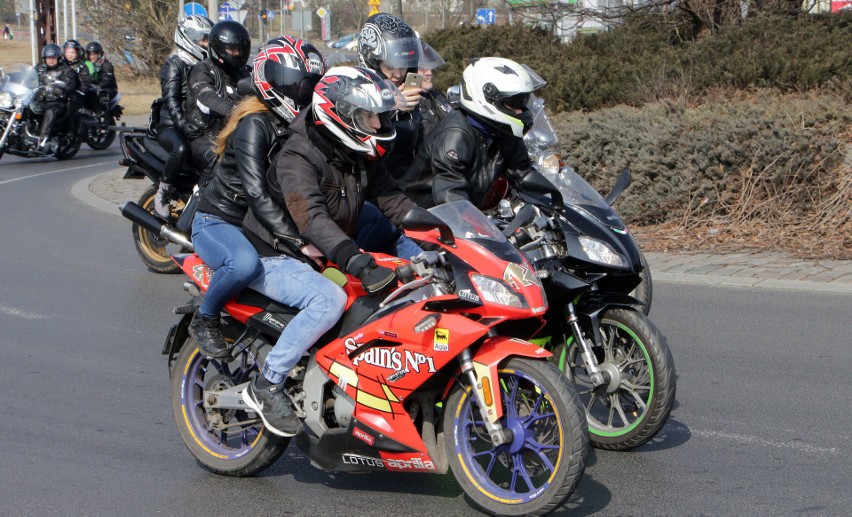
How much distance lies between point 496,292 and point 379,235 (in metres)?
1.32

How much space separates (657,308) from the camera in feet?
29.6

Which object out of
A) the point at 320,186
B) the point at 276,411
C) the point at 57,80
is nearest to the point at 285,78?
the point at 320,186

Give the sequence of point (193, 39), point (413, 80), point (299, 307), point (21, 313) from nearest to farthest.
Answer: point (299, 307)
point (413, 80)
point (21, 313)
point (193, 39)

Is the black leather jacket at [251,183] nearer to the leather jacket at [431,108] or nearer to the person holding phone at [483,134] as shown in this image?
the person holding phone at [483,134]

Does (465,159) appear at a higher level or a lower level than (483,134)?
lower

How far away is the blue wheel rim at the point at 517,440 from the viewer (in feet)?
14.7

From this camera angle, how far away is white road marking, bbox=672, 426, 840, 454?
221 inches

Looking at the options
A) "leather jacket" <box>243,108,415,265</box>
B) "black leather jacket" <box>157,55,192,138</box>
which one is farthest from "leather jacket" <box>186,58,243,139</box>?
"leather jacket" <box>243,108,415,265</box>

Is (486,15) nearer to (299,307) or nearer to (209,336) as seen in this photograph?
(209,336)

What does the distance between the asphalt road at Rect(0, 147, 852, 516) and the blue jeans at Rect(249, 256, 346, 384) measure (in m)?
0.68

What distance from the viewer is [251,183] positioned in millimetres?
5172

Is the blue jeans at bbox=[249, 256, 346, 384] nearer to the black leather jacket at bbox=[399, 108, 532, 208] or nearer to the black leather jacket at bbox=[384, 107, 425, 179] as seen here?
the black leather jacket at bbox=[399, 108, 532, 208]

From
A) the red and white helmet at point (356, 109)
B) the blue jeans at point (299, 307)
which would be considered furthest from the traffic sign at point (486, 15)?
the blue jeans at point (299, 307)

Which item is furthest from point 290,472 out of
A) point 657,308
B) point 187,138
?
point 187,138
